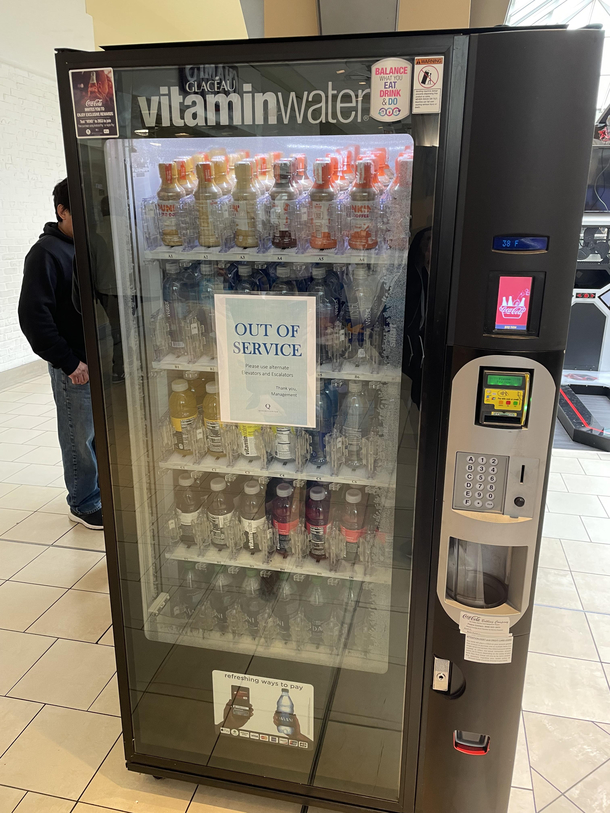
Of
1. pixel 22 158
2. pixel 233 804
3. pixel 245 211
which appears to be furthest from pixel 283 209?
pixel 22 158

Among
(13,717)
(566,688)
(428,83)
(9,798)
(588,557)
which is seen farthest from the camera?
(588,557)

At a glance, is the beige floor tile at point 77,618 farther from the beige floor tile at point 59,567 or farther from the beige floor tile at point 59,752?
the beige floor tile at point 59,752

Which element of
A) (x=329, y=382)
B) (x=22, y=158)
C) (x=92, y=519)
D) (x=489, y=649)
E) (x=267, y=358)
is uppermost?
(x=22, y=158)

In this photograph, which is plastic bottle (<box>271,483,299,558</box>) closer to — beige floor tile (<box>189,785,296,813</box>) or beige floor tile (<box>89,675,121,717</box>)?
beige floor tile (<box>189,785,296,813</box>)

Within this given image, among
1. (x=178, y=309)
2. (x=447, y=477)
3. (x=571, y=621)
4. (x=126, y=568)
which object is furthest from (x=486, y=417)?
(x=571, y=621)

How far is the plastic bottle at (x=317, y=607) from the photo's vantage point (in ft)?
6.46

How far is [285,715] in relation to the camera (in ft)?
6.13

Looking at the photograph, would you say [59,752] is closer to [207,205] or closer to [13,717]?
[13,717]

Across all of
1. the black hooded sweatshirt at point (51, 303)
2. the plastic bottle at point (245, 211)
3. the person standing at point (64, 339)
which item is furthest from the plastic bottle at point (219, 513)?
the black hooded sweatshirt at point (51, 303)

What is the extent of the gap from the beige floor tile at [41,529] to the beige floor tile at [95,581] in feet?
1.42

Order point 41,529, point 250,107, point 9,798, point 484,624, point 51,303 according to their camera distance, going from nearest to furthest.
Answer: point 250,107, point 484,624, point 9,798, point 51,303, point 41,529

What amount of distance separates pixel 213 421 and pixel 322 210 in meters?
0.71

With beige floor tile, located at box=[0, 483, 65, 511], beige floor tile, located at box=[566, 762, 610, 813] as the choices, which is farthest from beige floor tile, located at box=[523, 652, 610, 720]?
beige floor tile, located at box=[0, 483, 65, 511]

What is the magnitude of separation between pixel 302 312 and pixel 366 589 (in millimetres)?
898
